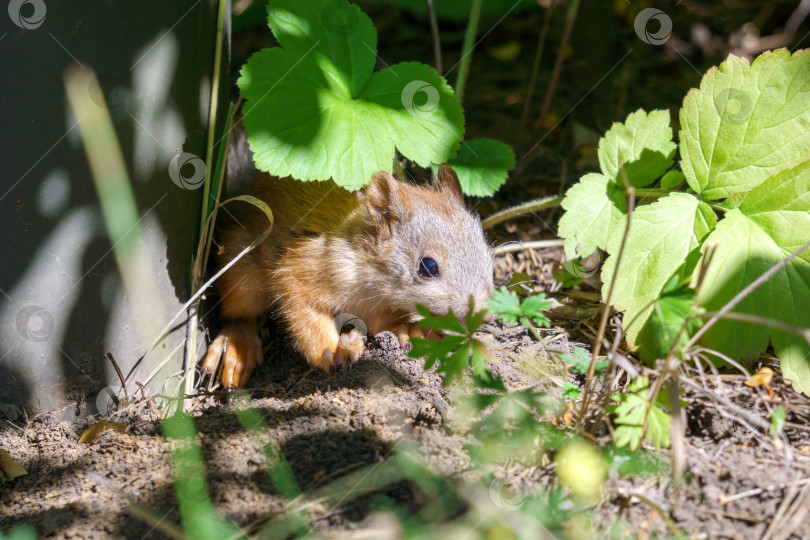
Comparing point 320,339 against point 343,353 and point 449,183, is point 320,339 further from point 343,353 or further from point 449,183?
point 449,183

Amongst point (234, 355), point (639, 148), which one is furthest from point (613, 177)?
point (234, 355)

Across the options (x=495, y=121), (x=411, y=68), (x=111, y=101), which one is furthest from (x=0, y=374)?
(x=495, y=121)

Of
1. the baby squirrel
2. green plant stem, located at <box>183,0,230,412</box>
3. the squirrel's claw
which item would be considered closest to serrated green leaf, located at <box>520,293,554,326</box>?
the baby squirrel

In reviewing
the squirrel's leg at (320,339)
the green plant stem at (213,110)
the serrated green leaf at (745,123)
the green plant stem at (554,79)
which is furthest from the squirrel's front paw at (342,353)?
the green plant stem at (554,79)

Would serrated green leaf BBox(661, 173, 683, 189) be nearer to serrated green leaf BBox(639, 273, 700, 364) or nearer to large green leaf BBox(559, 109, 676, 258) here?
large green leaf BBox(559, 109, 676, 258)

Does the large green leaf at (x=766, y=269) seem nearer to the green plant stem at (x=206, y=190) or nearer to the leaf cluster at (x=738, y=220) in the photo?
the leaf cluster at (x=738, y=220)
